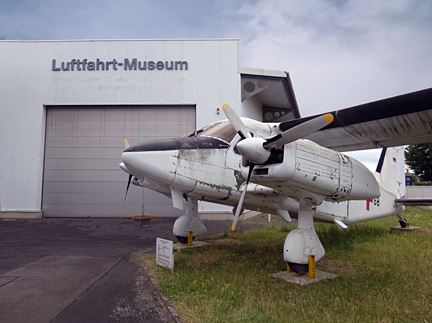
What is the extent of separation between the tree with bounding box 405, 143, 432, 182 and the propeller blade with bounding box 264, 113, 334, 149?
1608 inches

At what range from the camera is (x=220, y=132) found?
26.8ft

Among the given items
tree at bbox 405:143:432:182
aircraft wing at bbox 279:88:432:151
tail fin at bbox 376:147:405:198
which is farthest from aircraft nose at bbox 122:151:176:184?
tree at bbox 405:143:432:182

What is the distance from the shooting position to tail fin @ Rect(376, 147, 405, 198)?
1195 centimetres

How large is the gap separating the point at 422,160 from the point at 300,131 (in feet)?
136

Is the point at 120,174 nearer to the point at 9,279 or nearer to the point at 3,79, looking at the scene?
the point at 3,79

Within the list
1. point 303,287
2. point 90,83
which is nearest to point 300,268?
point 303,287

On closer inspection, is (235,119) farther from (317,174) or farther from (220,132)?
(317,174)

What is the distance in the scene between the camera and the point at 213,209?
19.3m

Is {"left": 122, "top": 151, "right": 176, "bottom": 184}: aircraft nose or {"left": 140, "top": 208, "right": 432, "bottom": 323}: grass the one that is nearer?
{"left": 140, "top": 208, "right": 432, "bottom": 323}: grass

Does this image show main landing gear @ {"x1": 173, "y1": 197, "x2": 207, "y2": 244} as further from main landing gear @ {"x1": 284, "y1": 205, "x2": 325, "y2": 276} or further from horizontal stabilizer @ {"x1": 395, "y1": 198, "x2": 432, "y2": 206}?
horizontal stabilizer @ {"x1": 395, "y1": 198, "x2": 432, "y2": 206}

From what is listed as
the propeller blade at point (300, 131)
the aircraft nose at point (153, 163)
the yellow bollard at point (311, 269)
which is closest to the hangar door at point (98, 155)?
the aircraft nose at point (153, 163)

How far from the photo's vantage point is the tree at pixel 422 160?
1497 inches

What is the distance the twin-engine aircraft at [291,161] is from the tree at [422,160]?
36.6 metres

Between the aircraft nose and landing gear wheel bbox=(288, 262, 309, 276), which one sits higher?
the aircraft nose
